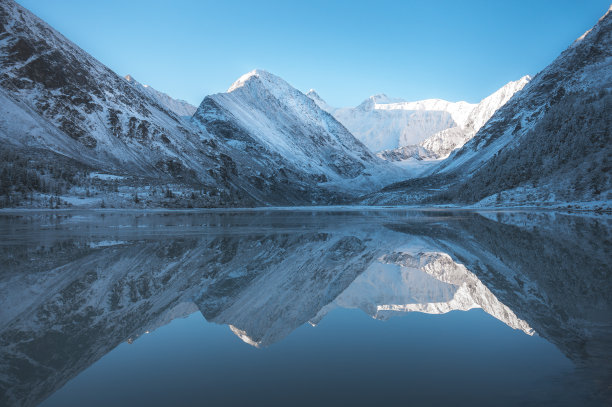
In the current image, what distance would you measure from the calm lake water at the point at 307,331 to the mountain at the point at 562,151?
69.3 meters

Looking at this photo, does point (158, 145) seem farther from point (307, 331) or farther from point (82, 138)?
point (307, 331)

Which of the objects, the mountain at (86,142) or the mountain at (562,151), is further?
the mountain at (86,142)

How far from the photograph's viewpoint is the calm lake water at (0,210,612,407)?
6773mm

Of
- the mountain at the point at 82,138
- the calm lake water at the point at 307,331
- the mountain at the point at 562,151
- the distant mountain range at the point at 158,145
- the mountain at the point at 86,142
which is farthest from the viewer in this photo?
the mountain at the point at 82,138

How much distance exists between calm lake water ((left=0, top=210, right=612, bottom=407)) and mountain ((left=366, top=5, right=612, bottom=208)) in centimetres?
6928

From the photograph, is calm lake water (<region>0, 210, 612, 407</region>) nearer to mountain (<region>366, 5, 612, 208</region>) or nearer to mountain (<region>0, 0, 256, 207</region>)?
mountain (<region>366, 5, 612, 208</region>)

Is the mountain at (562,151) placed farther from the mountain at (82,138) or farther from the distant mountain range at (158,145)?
the mountain at (82,138)

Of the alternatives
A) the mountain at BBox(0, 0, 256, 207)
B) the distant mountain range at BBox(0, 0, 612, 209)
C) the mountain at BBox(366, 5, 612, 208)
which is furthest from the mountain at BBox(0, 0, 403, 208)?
the mountain at BBox(366, 5, 612, 208)

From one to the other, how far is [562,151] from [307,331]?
109207 mm

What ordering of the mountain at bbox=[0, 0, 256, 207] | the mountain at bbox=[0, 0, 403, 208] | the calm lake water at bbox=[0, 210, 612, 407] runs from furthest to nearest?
the mountain at bbox=[0, 0, 256, 207], the mountain at bbox=[0, 0, 403, 208], the calm lake water at bbox=[0, 210, 612, 407]

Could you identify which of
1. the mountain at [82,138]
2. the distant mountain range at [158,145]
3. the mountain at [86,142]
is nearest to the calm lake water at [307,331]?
the distant mountain range at [158,145]

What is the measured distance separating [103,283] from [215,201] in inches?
4552

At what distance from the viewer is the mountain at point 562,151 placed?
83.8 metres

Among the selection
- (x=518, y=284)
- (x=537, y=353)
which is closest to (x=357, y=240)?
(x=518, y=284)
